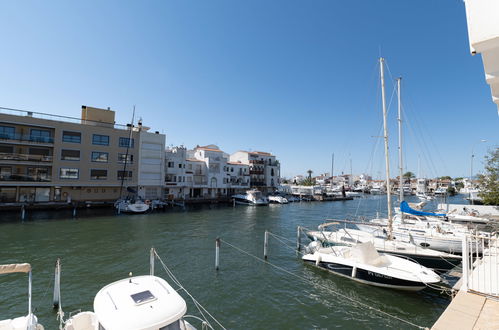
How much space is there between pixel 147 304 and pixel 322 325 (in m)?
7.28

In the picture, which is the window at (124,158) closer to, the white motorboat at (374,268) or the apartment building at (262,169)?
the apartment building at (262,169)

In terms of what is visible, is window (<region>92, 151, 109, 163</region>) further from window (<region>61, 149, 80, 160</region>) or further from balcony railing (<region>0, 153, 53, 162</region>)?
balcony railing (<region>0, 153, 53, 162</region>)

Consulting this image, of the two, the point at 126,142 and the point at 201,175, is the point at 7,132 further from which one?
the point at 201,175

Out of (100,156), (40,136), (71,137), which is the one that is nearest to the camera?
(40,136)

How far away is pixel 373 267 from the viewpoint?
12547 mm

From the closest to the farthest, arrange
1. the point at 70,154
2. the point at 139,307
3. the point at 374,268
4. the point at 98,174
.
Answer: the point at 139,307 → the point at 374,268 → the point at 70,154 → the point at 98,174

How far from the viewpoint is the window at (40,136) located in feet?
124

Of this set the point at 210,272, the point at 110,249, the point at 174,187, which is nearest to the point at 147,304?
the point at 210,272

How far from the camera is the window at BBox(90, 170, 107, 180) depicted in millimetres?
41966

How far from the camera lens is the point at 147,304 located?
5793 millimetres

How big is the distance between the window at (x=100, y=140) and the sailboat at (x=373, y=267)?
42.6m

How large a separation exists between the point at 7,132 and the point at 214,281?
42819mm

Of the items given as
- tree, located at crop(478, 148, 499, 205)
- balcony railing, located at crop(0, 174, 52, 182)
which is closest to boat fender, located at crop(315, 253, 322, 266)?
tree, located at crop(478, 148, 499, 205)

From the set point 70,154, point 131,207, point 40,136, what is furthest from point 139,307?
point 40,136
